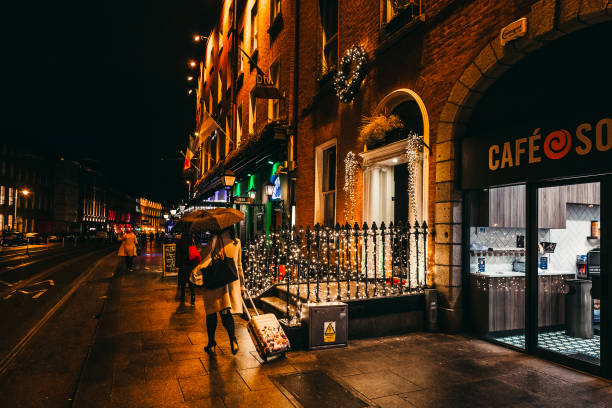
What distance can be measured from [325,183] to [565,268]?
7395mm

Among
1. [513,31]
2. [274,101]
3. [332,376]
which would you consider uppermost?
[274,101]

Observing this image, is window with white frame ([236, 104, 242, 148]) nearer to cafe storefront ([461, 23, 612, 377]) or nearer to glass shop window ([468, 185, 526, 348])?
cafe storefront ([461, 23, 612, 377])

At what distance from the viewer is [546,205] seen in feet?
21.5

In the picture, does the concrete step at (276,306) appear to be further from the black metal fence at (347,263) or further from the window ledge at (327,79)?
the window ledge at (327,79)

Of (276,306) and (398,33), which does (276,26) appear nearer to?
(398,33)

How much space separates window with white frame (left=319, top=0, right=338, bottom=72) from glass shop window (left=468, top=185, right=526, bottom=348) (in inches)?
278

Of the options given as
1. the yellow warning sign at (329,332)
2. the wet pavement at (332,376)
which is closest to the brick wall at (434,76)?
the wet pavement at (332,376)

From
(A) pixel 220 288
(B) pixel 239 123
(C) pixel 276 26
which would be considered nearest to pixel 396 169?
(A) pixel 220 288

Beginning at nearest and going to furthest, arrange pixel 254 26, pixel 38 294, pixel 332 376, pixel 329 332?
pixel 332 376 < pixel 329 332 < pixel 38 294 < pixel 254 26

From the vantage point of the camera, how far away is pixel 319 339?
618cm

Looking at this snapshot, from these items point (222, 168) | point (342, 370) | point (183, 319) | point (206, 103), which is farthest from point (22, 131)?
point (342, 370)

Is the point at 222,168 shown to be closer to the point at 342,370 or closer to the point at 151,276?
the point at 151,276

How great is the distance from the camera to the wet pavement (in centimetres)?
435

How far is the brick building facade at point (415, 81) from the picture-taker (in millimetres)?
6461
